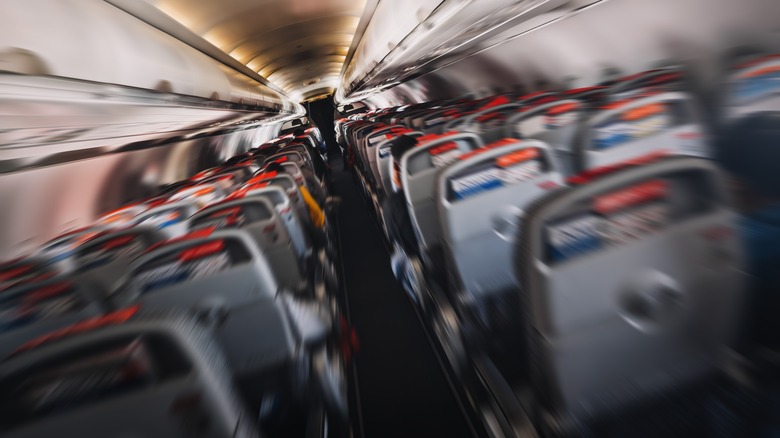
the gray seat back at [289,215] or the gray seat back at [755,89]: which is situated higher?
the gray seat back at [755,89]

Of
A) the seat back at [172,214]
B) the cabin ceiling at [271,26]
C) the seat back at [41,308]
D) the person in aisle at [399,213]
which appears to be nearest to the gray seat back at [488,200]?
the person in aisle at [399,213]

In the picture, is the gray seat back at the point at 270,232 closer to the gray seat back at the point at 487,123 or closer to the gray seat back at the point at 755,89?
the gray seat back at the point at 487,123

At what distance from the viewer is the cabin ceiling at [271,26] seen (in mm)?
5367

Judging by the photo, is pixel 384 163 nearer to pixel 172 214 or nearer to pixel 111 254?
pixel 172 214

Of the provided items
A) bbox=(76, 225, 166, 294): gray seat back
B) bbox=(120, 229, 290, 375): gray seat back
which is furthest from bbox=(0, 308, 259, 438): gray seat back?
bbox=(76, 225, 166, 294): gray seat back

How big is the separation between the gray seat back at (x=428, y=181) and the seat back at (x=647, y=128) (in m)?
0.96

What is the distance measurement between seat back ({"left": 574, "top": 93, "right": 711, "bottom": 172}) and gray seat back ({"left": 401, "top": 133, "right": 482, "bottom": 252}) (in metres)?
0.96

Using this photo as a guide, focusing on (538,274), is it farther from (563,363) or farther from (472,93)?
(472,93)

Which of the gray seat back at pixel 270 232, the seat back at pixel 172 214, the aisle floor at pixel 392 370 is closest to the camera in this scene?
the aisle floor at pixel 392 370

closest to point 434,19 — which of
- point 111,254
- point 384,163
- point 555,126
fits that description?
point 555,126

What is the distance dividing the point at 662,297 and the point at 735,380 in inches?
22.8

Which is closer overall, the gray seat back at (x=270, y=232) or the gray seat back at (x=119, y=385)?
the gray seat back at (x=119, y=385)

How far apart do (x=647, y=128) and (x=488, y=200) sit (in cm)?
144

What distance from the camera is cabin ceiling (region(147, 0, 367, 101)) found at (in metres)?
5.37
